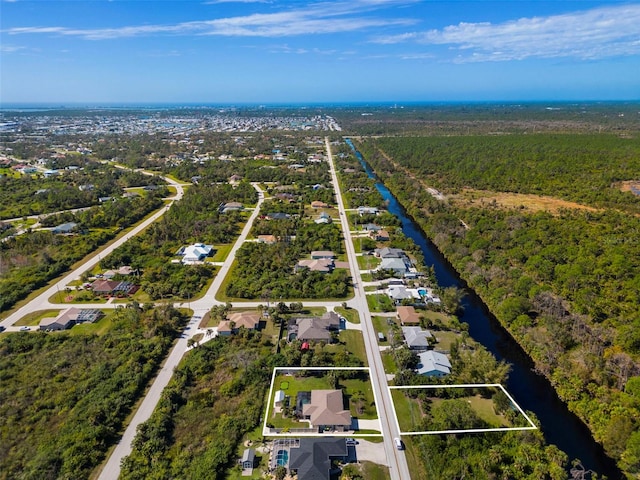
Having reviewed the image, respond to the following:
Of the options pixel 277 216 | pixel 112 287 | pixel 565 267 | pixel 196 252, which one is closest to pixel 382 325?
pixel 565 267

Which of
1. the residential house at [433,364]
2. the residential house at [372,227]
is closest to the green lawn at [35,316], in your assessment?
the residential house at [433,364]

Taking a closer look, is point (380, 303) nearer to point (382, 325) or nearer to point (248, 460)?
point (382, 325)

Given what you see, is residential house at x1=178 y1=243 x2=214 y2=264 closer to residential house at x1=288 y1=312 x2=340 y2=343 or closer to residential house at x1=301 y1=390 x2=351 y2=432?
residential house at x1=288 y1=312 x2=340 y2=343

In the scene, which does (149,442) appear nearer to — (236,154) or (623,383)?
(623,383)

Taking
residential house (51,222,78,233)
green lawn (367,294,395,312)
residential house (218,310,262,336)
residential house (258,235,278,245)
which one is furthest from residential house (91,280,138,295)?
green lawn (367,294,395,312)

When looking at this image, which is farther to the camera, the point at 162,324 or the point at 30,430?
the point at 162,324

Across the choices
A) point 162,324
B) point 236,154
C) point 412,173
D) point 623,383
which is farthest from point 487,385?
point 236,154

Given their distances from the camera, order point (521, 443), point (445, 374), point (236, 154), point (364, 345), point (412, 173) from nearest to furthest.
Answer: point (521, 443) < point (445, 374) < point (364, 345) < point (412, 173) < point (236, 154)
